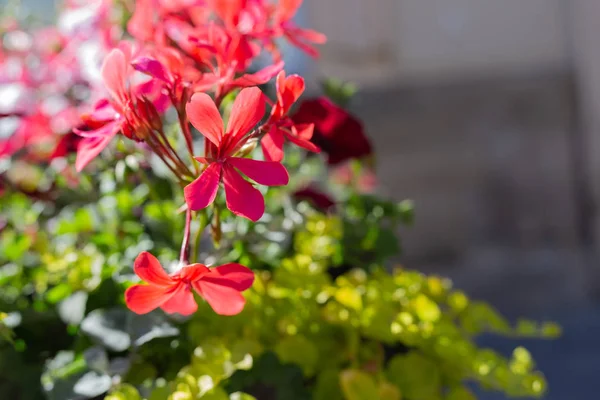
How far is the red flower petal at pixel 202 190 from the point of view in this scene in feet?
1.21

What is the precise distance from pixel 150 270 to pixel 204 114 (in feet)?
0.30

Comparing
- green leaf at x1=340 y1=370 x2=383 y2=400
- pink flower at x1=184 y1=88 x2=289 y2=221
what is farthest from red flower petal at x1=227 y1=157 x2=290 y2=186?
green leaf at x1=340 y1=370 x2=383 y2=400

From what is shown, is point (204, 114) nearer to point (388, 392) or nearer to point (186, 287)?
point (186, 287)

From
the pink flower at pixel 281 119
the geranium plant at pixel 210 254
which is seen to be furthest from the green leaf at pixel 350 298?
the pink flower at pixel 281 119

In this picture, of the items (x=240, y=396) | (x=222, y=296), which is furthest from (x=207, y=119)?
(x=240, y=396)

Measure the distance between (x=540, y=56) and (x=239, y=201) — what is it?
2780mm

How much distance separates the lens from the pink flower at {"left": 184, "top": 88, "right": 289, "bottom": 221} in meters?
0.38

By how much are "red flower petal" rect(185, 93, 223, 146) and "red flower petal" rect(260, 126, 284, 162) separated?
2.0 inches

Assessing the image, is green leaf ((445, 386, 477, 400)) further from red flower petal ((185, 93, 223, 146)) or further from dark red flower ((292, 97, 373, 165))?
red flower petal ((185, 93, 223, 146))

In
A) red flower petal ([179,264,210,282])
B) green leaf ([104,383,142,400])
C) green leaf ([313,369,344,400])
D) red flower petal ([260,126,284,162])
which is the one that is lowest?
green leaf ([313,369,344,400])

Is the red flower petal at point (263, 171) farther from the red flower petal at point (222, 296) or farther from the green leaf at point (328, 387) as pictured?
the green leaf at point (328, 387)

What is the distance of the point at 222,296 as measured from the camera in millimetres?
404

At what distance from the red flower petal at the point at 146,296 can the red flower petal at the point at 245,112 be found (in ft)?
0.31

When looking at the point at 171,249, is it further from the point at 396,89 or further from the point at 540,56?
the point at 540,56
